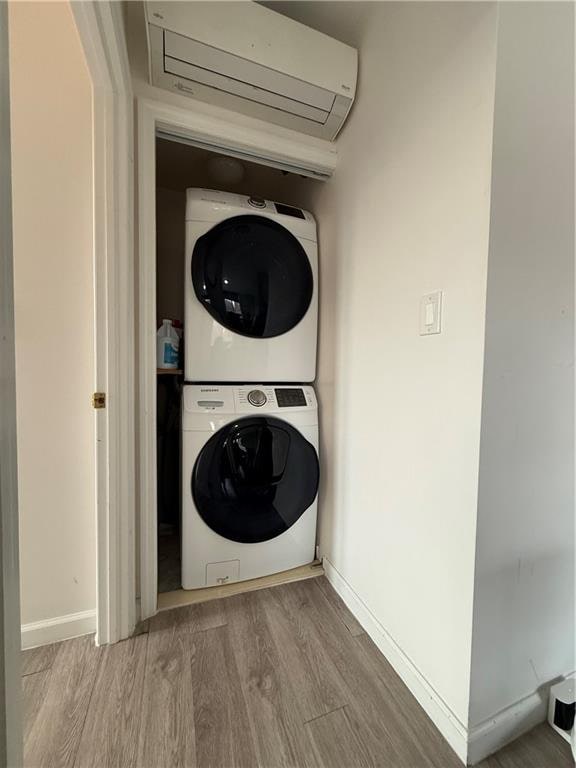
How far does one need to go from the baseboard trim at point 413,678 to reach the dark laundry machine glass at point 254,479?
0.42 metres

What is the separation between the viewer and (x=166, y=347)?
1.43m

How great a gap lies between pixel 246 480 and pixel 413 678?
889 millimetres

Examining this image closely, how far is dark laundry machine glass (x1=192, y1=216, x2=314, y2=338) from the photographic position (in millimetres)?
1387

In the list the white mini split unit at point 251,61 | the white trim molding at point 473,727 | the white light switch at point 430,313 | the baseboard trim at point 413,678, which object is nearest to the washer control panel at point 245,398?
the white light switch at point 430,313

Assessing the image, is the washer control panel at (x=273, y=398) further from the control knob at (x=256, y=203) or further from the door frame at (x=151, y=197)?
the control knob at (x=256, y=203)

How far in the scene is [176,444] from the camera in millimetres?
2037

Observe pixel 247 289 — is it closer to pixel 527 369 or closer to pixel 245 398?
pixel 245 398

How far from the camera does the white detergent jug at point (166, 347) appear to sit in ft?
4.69

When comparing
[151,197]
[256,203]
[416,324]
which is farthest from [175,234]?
[416,324]

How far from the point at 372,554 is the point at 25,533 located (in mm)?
1293

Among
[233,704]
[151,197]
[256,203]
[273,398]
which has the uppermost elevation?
[256,203]

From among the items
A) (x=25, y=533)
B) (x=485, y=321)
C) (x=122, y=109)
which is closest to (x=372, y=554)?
(x=485, y=321)

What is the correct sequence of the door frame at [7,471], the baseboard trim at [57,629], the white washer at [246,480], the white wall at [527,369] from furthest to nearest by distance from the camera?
the white washer at [246,480]
the baseboard trim at [57,629]
the white wall at [527,369]
the door frame at [7,471]

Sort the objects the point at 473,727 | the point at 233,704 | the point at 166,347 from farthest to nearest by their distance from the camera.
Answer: the point at 166,347 → the point at 233,704 → the point at 473,727
